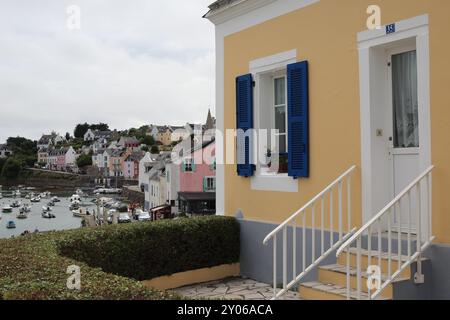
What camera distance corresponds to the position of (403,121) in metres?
6.10

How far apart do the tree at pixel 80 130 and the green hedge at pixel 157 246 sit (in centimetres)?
11792

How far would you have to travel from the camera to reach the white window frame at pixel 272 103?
752cm

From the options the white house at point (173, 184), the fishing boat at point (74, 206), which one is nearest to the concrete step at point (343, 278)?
the white house at point (173, 184)

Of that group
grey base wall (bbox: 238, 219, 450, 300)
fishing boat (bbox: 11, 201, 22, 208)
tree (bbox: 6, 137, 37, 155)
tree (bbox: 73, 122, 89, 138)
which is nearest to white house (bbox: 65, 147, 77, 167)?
tree (bbox: 6, 137, 37, 155)

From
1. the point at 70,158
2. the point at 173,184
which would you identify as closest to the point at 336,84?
the point at 173,184

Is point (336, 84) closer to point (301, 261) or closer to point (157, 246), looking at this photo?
point (301, 261)

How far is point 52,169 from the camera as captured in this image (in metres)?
101

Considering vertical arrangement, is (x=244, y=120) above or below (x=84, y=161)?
below

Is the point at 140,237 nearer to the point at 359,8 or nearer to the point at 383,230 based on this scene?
the point at 383,230

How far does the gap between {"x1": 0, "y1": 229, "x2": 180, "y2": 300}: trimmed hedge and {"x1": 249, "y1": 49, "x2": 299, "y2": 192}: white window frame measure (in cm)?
367

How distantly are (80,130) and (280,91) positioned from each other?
11926cm

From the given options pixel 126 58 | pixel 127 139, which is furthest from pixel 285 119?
pixel 127 139
